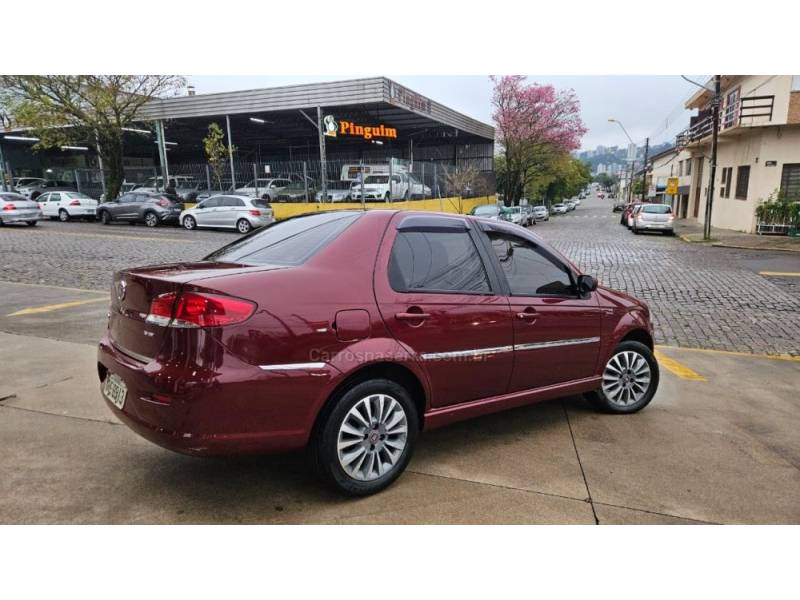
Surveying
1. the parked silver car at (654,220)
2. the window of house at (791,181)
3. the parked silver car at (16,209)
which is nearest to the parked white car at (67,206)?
the parked silver car at (16,209)

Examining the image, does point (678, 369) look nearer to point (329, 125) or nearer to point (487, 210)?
point (487, 210)

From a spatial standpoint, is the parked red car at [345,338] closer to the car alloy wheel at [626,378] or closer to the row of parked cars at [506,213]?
the car alloy wheel at [626,378]

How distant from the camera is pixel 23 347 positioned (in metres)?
6.10

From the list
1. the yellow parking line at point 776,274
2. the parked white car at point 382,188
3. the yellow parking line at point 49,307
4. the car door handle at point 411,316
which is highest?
the parked white car at point 382,188

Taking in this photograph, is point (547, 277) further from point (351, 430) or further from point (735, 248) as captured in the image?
point (735, 248)

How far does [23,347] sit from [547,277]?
5.67 metres

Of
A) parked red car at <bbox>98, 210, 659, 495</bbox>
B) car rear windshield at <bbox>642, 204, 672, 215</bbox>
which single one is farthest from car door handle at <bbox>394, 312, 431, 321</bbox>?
car rear windshield at <bbox>642, 204, 672, 215</bbox>

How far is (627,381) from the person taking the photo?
460 cm

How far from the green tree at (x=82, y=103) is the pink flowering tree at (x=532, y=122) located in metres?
24.1

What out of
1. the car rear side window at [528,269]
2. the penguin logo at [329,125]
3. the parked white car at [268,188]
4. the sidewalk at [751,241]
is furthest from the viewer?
the penguin logo at [329,125]

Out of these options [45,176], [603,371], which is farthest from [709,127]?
[45,176]

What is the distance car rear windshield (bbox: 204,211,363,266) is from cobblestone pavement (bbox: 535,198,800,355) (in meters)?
5.39

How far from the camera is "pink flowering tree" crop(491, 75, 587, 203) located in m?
40.6

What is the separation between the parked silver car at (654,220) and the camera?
26.5 m
